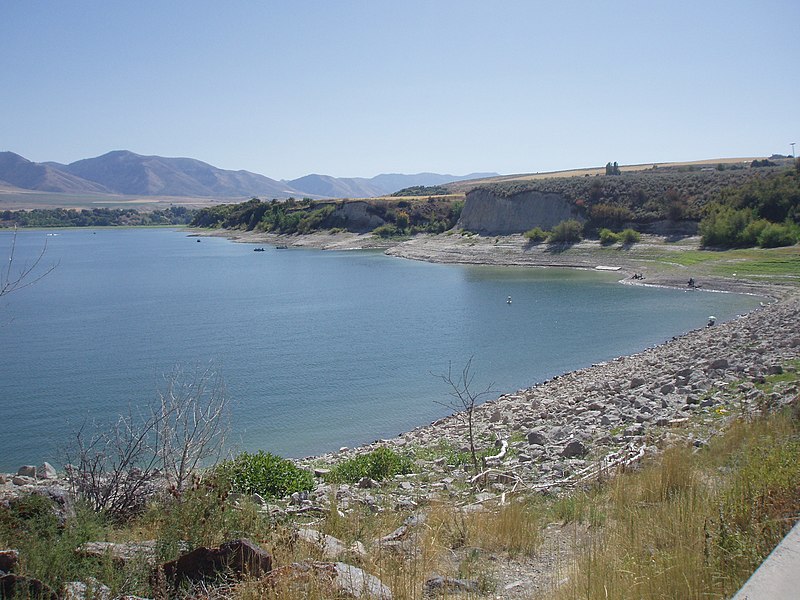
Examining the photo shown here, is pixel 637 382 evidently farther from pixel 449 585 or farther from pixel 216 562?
pixel 216 562

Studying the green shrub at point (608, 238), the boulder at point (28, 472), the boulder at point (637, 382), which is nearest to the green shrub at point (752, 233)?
the green shrub at point (608, 238)

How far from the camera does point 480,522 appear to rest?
6.00 m

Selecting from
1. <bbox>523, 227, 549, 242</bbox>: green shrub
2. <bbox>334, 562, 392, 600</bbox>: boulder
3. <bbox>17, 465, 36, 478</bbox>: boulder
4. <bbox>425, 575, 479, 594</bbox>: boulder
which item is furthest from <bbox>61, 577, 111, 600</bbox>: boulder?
<bbox>523, 227, 549, 242</bbox>: green shrub

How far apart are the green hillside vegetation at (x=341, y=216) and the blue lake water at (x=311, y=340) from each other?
32185mm

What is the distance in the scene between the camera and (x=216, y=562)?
454cm

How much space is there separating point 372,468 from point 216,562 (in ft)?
18.4

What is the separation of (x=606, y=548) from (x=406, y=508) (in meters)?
2.96

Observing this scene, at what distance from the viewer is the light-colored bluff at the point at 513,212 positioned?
6844 centimetres

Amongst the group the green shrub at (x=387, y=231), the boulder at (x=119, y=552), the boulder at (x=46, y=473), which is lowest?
the boulder at (x=46, y=473)

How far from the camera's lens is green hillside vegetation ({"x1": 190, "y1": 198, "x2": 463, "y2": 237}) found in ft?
289

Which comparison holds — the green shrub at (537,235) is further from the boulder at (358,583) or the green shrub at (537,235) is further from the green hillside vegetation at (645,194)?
the boulder at (358,583)

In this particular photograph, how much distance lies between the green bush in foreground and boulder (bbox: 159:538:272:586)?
5.15 meters

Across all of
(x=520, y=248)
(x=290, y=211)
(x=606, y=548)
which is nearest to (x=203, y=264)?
(x=520, y=248)

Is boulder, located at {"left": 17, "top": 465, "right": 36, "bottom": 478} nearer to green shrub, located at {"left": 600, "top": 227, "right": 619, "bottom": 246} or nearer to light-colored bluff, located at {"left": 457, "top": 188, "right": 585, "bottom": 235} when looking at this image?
green shrub, located at {"left": 600, "top": 227, "right": 619, "bottom": 246}
